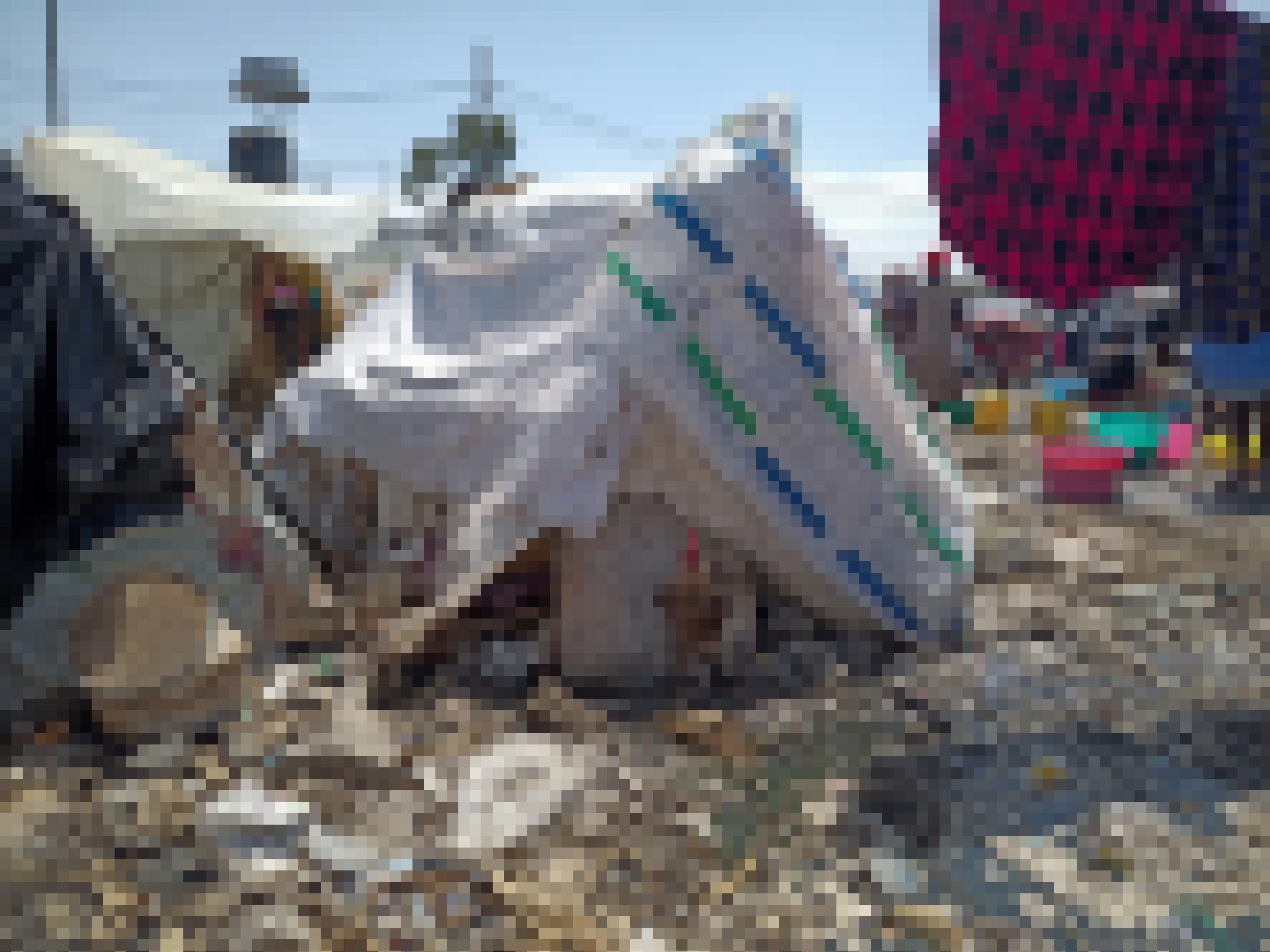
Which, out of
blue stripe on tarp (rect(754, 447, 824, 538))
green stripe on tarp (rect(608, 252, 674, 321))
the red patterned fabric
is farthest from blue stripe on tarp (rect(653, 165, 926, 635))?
the red patterned fabric

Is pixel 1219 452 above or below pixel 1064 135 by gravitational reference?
below

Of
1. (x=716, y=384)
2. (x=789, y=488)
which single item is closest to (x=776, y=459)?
(x=789, y=488)

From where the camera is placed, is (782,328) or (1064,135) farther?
(1064,135)

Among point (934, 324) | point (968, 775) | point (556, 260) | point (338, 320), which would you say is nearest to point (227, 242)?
point (338, 320)

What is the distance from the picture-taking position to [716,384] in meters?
3.21

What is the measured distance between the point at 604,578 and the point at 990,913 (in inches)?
60.0

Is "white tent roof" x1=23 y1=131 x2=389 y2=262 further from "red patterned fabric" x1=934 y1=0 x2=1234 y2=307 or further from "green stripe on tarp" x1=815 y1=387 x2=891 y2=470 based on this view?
"red patterned fabric" x1=934 y1=0 x2=1234 y2=307

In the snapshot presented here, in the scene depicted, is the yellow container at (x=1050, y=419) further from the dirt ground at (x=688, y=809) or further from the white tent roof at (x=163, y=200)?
the white tent roof at (x=163, y=200)

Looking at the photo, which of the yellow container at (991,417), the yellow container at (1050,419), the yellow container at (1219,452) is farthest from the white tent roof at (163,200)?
the yellow container at (1219,452)

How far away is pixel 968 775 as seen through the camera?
2.65 metres

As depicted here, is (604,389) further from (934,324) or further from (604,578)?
(934,324)

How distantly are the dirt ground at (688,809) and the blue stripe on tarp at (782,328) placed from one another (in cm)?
93

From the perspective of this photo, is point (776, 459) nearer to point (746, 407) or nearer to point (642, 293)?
point (746, 407)

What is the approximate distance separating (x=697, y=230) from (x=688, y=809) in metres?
1.93
